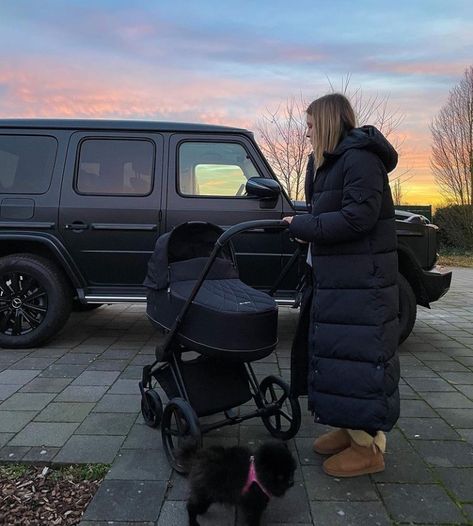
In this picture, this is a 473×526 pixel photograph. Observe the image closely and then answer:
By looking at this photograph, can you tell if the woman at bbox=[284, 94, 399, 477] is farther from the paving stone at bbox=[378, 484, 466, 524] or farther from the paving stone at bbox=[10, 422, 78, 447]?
the paving stone at bbox=[10, 422, 78, 447]

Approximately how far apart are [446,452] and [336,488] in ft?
2.82

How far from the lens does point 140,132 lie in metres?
5.51

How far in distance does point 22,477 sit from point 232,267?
1.69m

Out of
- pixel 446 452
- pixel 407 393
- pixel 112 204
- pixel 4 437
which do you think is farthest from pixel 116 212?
pixel 446 452

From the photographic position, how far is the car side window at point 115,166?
5.47 m

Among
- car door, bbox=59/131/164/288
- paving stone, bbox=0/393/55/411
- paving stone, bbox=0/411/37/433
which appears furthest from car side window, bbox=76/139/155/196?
paving stone, bbox=0/411/37/433

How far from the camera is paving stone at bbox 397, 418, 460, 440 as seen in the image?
3434 millimetres

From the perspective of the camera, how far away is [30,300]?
543 cm

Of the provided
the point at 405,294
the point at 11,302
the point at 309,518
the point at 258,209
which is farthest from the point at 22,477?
the point at 405,294

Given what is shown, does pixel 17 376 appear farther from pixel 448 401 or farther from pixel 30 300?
pixel 448 401

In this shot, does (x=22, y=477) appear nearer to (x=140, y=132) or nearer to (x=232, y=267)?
(x=232, y=267)

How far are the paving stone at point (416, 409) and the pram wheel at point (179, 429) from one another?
5.65ft

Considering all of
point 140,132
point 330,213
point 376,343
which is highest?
point 140,132

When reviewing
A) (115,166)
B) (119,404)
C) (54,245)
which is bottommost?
(119,404)
